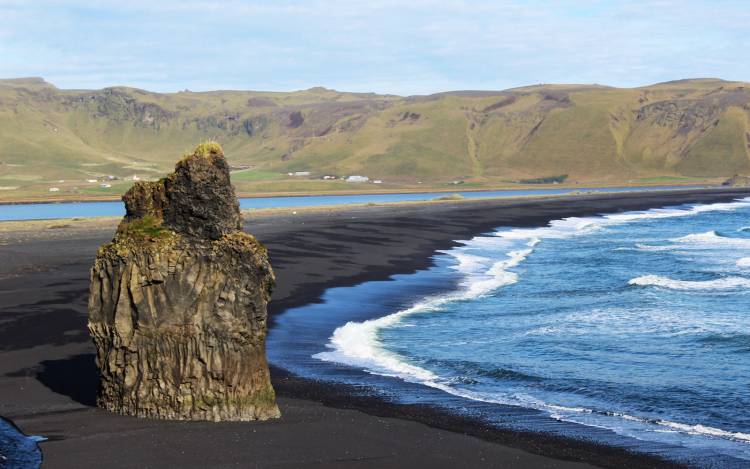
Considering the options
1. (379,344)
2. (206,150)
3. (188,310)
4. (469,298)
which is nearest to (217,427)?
(188,310)

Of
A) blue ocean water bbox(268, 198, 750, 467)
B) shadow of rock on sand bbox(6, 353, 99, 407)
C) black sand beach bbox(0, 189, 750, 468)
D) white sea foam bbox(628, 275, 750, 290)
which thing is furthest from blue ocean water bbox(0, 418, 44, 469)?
white sea foam bbox(628, 275, 750, 290)

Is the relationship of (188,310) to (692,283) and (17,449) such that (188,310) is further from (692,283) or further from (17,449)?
(692,283)

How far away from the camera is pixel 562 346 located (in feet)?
92.3

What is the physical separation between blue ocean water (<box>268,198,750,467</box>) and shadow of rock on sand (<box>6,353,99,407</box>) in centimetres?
509

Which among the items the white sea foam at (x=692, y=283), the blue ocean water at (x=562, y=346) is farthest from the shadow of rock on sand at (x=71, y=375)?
the white sea foam at (x=692, y=283)

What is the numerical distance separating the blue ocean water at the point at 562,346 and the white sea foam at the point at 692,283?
0.29 ft

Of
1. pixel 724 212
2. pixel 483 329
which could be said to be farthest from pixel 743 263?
pixel 724 212

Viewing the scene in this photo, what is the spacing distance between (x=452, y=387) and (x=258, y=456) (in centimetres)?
794

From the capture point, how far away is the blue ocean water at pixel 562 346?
20000mm

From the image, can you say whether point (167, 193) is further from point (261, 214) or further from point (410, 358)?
point (261, 214)

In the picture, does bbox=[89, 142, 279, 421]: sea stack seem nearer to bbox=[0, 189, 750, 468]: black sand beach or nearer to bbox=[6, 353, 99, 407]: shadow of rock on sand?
bbox=[0, 189, 750, 468]: black sand beach

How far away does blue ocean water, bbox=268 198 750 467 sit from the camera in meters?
20.0

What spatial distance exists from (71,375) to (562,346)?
47.7 feet

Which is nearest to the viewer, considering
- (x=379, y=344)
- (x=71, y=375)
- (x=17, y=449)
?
(x=17, y=449)
